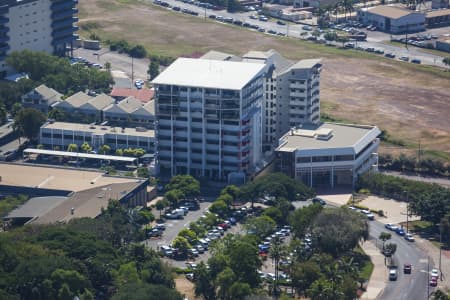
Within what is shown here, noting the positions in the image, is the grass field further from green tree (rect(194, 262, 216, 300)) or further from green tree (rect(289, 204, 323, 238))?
green tree (rect(194, 262, 216, 300))

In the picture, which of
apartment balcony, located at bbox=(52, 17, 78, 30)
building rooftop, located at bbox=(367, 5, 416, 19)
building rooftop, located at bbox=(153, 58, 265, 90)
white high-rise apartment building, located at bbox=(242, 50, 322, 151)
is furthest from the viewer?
building rooftop, located at bbox=(367, 5, 416, 19)

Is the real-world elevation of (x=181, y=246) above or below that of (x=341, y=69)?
above

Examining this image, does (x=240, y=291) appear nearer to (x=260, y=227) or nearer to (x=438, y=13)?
(x=260, y=227)

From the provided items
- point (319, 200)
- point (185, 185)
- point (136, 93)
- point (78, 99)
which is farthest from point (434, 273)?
point (136, 93)

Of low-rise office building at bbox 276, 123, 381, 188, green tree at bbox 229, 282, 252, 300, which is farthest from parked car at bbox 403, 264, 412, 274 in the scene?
low-rise office building at bbox 276, 123, 381, 188

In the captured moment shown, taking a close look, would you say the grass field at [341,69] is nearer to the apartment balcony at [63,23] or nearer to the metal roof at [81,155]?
the apartment balcony at [63,23]

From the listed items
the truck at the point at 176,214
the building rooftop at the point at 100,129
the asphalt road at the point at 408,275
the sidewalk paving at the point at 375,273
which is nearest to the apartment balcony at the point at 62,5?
the building rooftop at the point at 100,129
